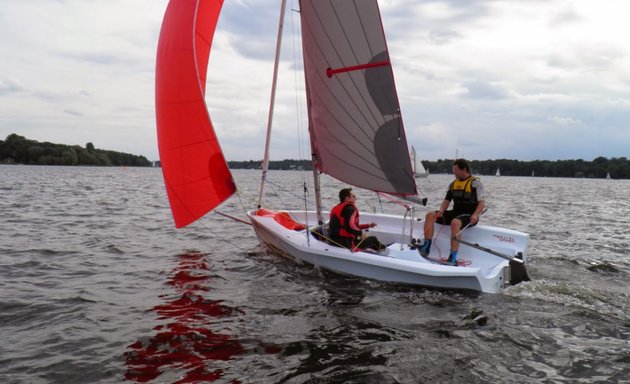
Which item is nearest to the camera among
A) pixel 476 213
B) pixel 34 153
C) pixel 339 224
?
pixel 476 213

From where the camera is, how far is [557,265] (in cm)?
898

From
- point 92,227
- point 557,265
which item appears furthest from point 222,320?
point 92,227

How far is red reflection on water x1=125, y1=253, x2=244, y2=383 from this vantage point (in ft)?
14.2

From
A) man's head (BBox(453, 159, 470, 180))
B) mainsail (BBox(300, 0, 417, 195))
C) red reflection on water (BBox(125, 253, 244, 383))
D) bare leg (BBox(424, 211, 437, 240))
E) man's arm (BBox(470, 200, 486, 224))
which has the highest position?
mainsail (BBox(300, 0, 417, 195))

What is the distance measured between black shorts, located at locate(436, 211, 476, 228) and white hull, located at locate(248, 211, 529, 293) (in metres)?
0.12

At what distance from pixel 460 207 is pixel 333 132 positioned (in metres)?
2.38

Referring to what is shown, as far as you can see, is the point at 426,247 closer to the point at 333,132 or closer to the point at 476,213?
the point at 476,213

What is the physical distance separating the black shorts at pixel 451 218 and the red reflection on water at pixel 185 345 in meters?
3.83

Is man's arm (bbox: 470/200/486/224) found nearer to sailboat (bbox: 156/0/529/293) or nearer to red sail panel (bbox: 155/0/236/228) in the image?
sailboat (bbox: 156/0/529/293)

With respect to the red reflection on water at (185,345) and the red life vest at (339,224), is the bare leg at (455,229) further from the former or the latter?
the red reflection on water at (185,345)

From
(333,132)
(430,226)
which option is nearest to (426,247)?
(430,226)

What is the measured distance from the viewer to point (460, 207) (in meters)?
7.80

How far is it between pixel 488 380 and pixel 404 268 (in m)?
2.39

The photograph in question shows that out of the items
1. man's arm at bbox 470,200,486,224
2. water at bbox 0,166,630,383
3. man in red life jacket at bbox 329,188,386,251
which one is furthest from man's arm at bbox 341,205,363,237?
man's arm at bbox 470,200,486,224
